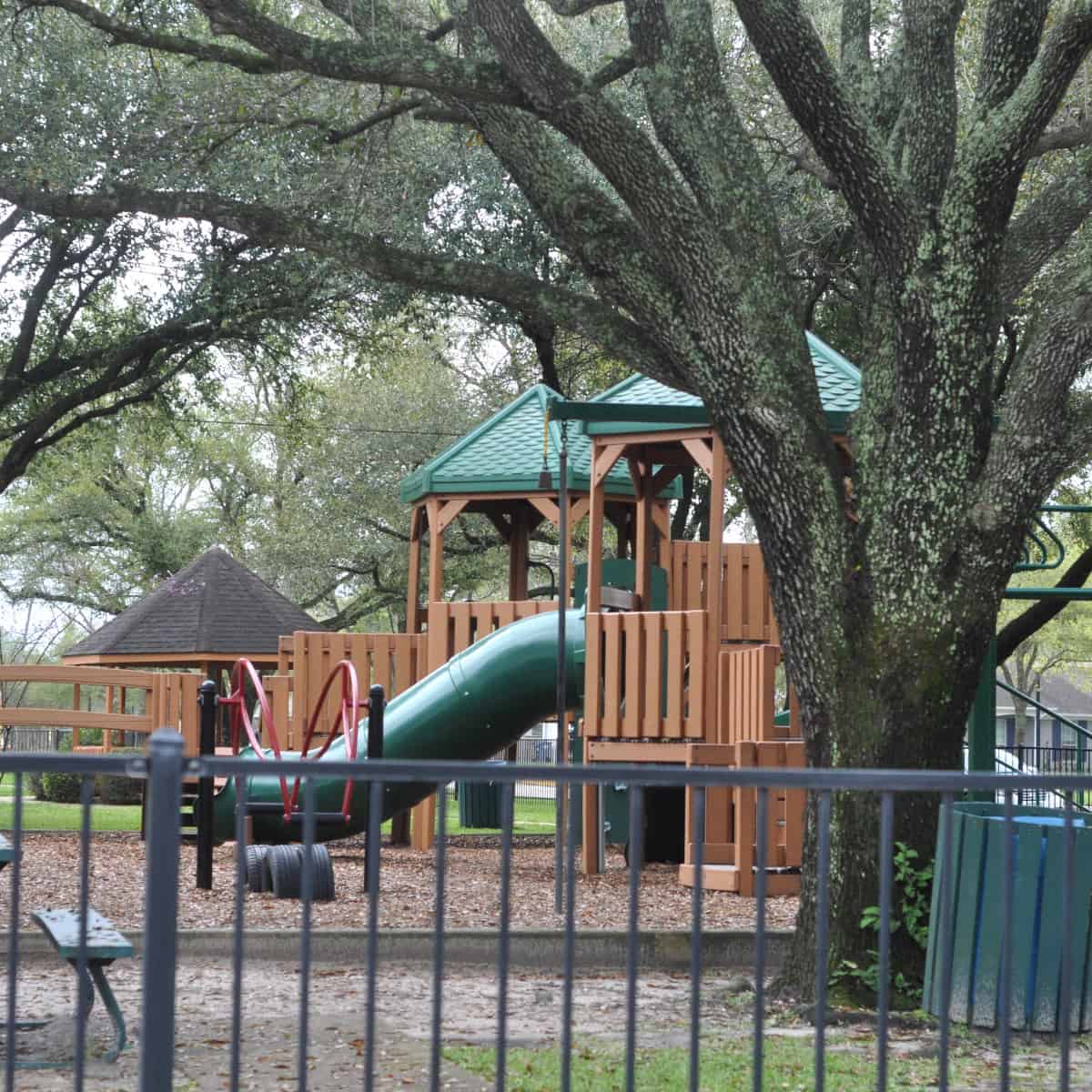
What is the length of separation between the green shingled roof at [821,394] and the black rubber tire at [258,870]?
4.27 metres

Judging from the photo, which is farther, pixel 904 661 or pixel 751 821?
pixel 751 821

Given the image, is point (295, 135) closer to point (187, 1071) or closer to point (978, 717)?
point (978, 717)

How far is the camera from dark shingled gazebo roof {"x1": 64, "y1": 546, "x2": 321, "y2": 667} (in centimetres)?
2516

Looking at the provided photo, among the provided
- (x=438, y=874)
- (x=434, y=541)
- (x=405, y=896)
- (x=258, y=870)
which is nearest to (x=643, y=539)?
(x=434, y=541)

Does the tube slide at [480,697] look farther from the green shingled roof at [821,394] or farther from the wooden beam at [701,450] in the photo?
the wooden beam at [701,450]

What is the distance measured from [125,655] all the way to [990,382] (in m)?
20.3

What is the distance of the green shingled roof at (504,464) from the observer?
16.4 m

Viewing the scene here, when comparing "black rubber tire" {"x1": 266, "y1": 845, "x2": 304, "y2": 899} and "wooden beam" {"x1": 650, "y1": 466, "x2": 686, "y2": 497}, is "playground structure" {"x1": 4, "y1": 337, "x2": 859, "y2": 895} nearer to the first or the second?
"wooden beam" {"x1": 650, "y1": 466, "x2": 686, "y2": 497}

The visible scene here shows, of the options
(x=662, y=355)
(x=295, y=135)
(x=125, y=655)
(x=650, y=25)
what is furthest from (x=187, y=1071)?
(x=125, y=655)

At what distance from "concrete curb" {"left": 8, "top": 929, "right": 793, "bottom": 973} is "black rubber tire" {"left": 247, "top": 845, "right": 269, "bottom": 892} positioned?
2.47 metres

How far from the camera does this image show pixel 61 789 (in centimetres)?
2958

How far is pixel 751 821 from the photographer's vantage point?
11.5 meters

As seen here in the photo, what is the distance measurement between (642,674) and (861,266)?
5.24 metres

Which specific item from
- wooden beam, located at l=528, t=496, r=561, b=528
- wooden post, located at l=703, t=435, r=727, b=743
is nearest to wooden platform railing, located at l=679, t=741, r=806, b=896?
wooden post, located at l=703, t=435, r=727, b=743
